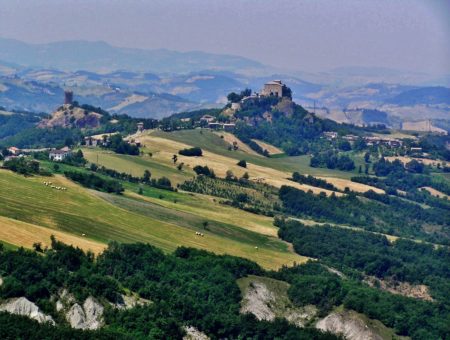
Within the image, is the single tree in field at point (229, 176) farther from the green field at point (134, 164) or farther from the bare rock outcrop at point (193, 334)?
the bare rock outcrop at point (193, 334)

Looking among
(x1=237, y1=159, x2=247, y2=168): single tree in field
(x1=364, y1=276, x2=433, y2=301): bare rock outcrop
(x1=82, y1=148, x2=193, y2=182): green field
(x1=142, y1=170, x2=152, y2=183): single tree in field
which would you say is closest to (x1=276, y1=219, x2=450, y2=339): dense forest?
(x1=364, y1=276, x2=433, y2=301): bare rock outcrop

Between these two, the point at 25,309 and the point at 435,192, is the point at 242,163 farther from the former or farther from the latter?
the point at 25,309

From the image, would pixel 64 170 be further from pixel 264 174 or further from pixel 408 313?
pixel 408 313

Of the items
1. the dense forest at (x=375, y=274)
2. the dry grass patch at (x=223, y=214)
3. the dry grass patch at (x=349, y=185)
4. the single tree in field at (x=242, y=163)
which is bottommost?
the dense forest at (x=375, y=274)

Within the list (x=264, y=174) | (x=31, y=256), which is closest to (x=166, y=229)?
(x=31, y=256)

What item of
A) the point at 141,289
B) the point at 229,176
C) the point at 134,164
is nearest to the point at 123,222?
the point at 141,289

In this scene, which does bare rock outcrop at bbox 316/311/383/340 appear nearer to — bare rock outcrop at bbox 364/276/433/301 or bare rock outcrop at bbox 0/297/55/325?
bare rock outcrop at bbox 0/297/55/325

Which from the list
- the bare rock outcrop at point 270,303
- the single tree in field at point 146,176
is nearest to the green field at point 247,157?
the single tree in field at point 146,176
